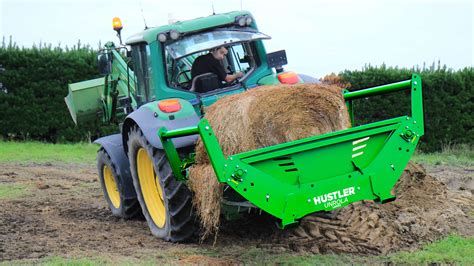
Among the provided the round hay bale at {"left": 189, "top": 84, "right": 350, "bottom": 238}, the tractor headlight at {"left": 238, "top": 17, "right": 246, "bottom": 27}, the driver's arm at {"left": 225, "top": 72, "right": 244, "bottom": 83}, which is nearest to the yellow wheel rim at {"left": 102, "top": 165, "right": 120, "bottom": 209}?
the driver's arm at {"left": 225, "top": 72, "right": 244, "bottom": 83}

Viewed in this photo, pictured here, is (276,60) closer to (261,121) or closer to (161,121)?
(161,121)

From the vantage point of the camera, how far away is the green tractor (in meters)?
6.50

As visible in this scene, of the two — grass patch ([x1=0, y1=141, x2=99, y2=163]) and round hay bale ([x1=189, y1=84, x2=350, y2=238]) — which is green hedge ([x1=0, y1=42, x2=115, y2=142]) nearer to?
grass patch ([x1=0, y1=141, x2=99, y2=163])

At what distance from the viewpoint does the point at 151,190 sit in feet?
28.0

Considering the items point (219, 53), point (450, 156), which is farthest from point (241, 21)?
point (450, 156)

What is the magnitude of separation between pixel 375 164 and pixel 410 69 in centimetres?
1130

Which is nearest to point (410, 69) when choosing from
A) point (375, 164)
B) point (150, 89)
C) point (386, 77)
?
point (386, 77)

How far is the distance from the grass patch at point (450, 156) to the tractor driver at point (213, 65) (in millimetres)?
6320

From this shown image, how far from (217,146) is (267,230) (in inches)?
77.5

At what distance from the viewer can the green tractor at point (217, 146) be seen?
6500mm

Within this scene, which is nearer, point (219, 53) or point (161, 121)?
point (161, 121)

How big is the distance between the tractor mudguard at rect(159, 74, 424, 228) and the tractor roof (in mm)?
1796

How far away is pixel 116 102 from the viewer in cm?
1056

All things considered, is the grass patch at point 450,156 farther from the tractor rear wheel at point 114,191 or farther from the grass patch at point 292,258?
the grass patch at point 292,258
